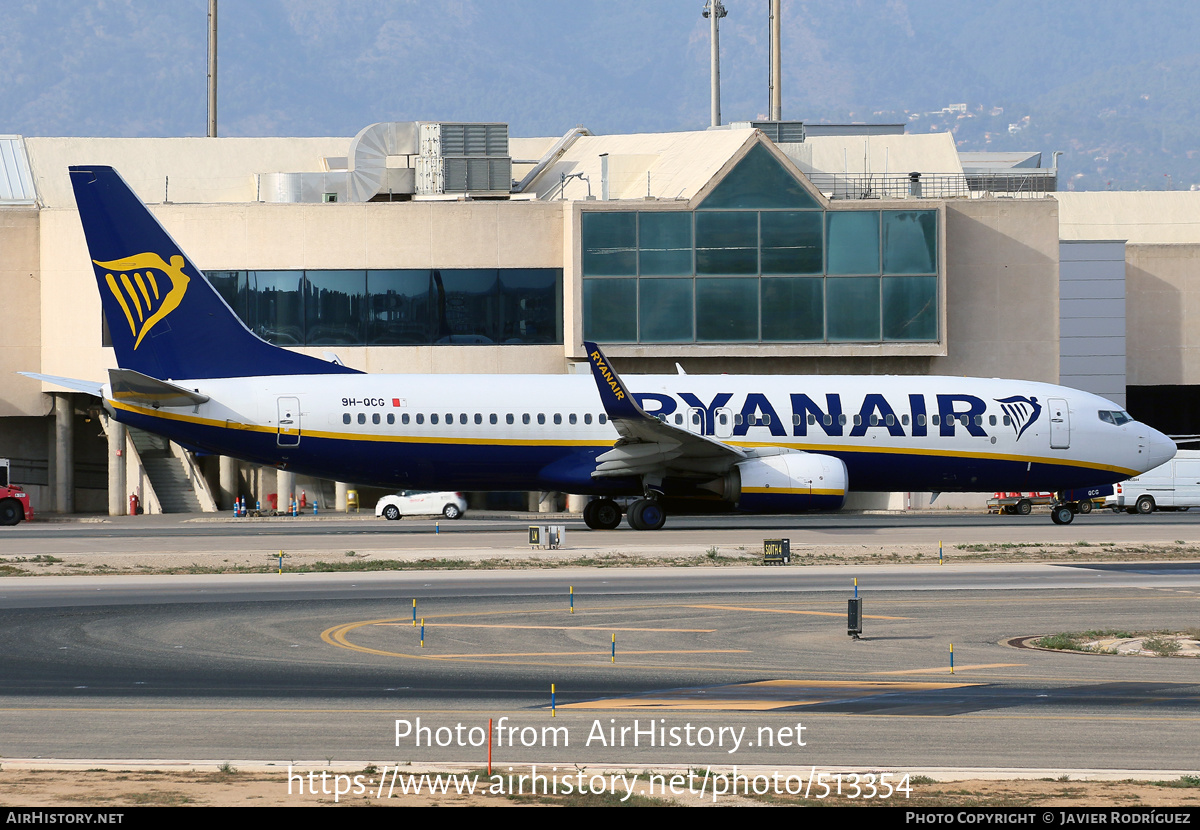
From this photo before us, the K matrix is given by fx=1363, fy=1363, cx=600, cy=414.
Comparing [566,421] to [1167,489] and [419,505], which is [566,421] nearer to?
[419,505]

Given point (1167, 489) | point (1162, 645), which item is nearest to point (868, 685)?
point (1162, 645)

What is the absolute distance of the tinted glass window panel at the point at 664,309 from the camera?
54.3m

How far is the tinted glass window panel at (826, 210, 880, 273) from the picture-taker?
Answer: 2143 inches

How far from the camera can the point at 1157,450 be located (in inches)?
1612

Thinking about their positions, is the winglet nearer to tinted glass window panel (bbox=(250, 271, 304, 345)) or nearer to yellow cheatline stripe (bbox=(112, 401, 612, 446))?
yellow cheatline stripe (bbox=(112, 401, 612, 446))

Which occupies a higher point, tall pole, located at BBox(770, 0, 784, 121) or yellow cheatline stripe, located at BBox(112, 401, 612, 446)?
tall pole, located at BBox(770, 0, 784, 121)

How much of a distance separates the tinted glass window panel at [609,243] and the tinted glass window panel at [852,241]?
7861 mm

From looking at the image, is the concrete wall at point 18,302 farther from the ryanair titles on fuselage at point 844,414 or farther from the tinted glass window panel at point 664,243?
the ryanair titles on fuselage at point 844,414

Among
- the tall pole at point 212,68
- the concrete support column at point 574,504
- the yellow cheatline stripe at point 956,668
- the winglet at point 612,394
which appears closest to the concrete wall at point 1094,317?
the concrete support column at point 574,504

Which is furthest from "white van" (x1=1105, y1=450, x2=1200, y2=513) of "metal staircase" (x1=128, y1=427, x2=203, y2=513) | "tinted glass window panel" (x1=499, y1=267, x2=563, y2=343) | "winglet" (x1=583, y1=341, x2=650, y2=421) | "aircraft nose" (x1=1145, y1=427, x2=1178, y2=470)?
"metal staircase" (x1=128, y1=427, x2=203, y2=513)

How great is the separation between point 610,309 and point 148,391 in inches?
893

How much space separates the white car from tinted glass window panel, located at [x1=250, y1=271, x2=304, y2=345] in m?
8.79

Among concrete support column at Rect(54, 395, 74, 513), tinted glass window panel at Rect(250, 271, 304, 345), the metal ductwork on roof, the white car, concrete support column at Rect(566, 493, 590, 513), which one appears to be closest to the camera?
the white car
